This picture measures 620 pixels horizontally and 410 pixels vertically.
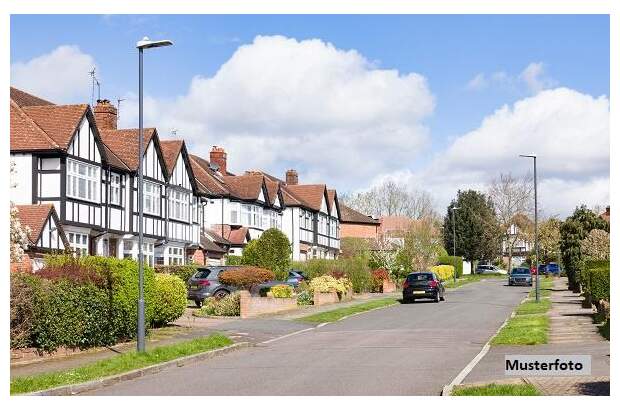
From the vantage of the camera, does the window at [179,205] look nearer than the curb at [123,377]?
No

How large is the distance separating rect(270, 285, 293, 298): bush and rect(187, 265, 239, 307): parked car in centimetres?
179

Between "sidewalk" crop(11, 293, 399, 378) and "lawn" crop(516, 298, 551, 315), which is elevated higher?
"sidewalk" crop(11, 293, 399, 378)

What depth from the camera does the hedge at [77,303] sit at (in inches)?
680

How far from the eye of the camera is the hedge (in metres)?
17.3

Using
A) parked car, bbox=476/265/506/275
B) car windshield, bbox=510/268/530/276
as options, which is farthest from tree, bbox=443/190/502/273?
car windshield, bbox=510/268/530/276

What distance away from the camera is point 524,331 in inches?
888

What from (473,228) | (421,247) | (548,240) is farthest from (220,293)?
(473,228)

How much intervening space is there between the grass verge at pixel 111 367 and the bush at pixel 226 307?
10.9 meters

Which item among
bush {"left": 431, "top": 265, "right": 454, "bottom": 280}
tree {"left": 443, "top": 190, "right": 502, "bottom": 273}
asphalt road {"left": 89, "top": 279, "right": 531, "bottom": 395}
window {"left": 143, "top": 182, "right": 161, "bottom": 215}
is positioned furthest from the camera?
tree {"left": 443, "top": 190, "right": 502, "bottom": 273}

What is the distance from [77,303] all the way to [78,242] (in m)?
17.0

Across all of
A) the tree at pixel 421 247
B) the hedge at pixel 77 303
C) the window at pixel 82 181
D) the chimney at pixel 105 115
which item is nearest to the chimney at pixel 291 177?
the tree at pixel 421 247

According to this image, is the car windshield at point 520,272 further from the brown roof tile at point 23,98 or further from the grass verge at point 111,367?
the grass verge at point 111,367

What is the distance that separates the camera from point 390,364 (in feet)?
53.0

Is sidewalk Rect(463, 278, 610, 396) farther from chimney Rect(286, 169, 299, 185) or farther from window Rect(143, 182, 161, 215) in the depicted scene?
chimney Rect(286, 169, 299, 185)
